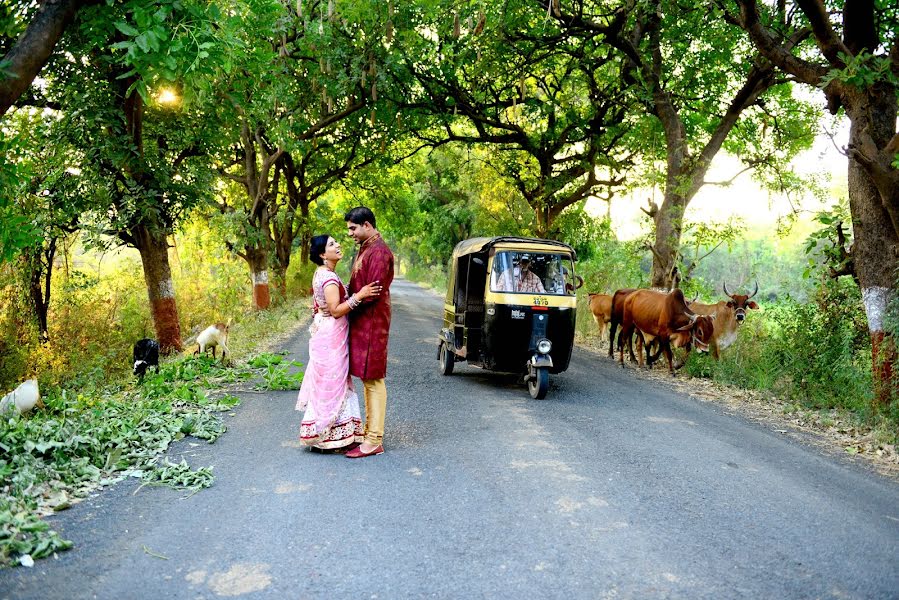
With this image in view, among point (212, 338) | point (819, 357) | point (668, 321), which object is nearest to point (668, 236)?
point (668, 321)

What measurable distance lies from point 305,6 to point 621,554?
15.8 m

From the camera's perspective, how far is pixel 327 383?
6672 millimetres

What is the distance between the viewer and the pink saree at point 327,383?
6.67 m

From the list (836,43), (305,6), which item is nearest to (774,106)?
(836,43)

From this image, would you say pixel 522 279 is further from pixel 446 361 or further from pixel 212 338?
pixel 212 338

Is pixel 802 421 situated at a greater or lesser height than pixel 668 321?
lesser

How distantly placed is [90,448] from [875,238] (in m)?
9.79

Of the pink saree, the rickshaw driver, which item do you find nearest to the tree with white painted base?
the rickshaw driver

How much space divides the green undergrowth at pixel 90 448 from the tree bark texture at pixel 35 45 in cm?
308

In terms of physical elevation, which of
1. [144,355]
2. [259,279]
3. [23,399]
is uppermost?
[259,279]

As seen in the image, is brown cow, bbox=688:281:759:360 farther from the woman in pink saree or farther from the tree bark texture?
the tree bark texture

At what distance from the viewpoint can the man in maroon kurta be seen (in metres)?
6.62

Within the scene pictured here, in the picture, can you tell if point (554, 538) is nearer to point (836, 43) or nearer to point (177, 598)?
point (177, 598)

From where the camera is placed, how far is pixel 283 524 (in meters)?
4.88
